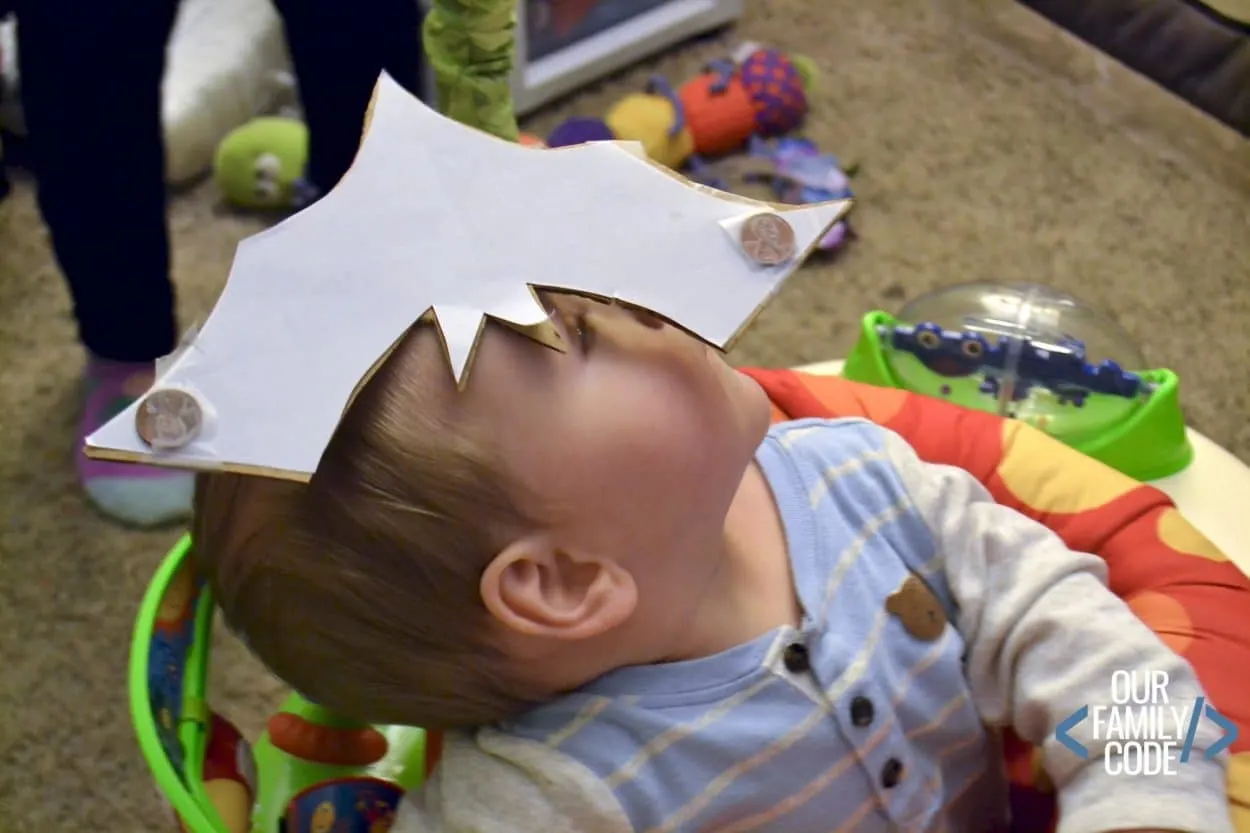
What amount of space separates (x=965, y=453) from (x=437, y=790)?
14.4 inches

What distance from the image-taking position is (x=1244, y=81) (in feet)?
4.47

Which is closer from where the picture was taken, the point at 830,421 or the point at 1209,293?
the point at 830,421

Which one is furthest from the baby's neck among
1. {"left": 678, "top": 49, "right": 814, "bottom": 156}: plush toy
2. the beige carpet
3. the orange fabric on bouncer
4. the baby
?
{"left": 678, "top": 49, "right": 814, "bottom": 156}: plush toy

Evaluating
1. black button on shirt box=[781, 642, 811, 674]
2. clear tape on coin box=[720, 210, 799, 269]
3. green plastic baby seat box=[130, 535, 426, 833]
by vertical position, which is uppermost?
clear tape on coin box=[720, 210, 799, 269]

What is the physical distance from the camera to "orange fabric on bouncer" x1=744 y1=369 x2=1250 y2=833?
0.64m

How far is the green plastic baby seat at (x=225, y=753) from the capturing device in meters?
0.62

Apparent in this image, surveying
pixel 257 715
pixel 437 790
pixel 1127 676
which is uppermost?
pixel 1127 676

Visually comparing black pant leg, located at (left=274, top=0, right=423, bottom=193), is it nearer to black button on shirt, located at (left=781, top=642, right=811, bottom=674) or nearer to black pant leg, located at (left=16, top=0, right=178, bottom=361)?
black pant leg, located at (left=16, top=0, right=178, bottom=361)

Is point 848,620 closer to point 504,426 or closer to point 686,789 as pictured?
point 686,789

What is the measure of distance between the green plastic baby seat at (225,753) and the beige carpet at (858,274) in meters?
0.27

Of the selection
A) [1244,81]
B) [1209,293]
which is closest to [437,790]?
[1209,293]

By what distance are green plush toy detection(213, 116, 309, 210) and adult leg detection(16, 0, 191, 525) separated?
0.28 meters

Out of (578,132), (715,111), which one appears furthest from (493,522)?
(715,111)

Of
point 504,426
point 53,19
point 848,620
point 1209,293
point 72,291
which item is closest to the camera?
point 504,426
